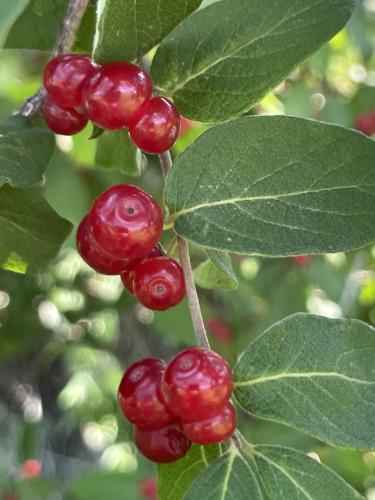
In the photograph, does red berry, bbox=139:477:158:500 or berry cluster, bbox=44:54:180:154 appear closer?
berry cluster, bbox=44:54:180:154

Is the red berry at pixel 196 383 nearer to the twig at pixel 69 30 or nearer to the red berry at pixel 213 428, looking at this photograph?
the red berry at pixel 213 428

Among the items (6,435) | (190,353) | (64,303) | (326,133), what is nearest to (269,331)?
(190,353)

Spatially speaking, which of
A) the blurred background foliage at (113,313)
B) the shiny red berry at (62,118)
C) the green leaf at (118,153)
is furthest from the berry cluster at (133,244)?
the blurred background foliage at (113,313)

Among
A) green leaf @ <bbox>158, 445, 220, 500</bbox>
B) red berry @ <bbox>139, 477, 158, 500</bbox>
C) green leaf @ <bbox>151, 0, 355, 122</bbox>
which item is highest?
green leaf @ <bbox>151, 0, 355, 122</bbox>

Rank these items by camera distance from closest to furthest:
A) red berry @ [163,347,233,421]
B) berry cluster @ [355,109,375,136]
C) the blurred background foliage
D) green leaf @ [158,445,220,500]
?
red berry @ [163,347,233,421]
green leaf @ [158,445,220,500]
the blurred background foliage
berry cluster @ [355,109,375,136]

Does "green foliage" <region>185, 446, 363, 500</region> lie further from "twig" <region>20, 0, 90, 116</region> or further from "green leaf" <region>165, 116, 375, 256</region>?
"twig" <region>20, 0, 90, 116</region>

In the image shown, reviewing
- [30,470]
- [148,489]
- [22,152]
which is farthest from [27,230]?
[30,470]

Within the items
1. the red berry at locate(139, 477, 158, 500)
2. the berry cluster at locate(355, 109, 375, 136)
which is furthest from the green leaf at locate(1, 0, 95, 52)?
the red berry at locate(139, 477, 158, 500)
